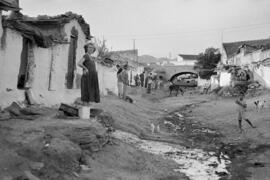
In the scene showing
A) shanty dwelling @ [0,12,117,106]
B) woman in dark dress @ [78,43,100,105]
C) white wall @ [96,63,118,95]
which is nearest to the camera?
shanty dwelling @ [0,12,117,106]

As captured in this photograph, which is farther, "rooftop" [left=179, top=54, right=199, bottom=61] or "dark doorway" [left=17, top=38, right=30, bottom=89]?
"rooftop" [left=179, top=54, right=199, bottom=61]

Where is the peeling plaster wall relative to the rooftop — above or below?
below

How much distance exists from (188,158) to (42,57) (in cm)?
546

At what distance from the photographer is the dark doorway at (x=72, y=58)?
1299cm

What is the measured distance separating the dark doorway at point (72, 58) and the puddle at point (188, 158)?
3.38 meters

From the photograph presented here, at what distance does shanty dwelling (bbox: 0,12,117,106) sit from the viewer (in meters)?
9.12

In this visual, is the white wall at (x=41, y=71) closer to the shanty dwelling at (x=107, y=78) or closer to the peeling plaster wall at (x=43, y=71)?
the peeling plaster wall at (x=43, y=71)

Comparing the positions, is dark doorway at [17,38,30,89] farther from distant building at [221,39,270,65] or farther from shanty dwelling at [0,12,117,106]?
distant building at [221,39,270,65]

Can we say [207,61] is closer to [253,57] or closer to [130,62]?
[253,57]

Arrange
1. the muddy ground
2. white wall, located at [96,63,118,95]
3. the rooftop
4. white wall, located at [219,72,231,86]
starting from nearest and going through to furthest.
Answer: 1. the muddy ground
2. white wall, located at [96,63,118,95]
3. white wall, located at [219,72,231,86]
4. the rooftop

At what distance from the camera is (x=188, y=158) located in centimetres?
968

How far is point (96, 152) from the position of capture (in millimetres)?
7758

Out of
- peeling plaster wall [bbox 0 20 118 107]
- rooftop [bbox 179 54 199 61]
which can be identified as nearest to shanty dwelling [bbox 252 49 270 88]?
peeling plaster wall [bbox 0 20 118 107]

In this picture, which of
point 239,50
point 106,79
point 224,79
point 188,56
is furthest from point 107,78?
point 188,56
